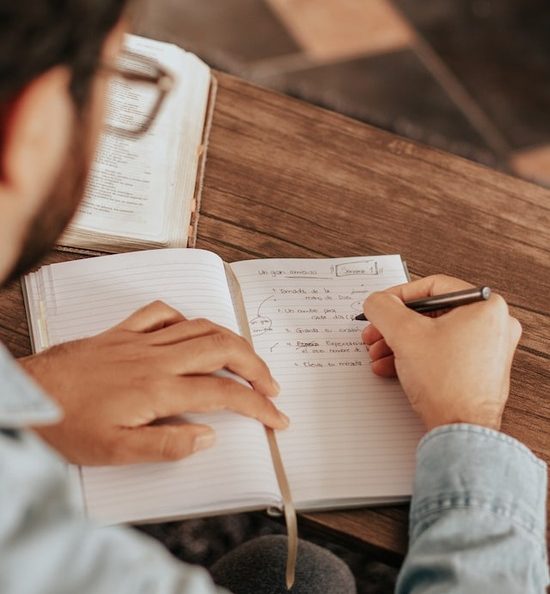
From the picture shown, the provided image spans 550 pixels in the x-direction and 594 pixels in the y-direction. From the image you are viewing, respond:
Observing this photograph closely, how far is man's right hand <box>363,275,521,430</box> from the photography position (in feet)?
2.62

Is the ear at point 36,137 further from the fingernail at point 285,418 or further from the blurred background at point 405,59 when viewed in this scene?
the blurred background at point 405,59

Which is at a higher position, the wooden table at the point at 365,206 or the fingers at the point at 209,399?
the wooden table at the point at 365,206

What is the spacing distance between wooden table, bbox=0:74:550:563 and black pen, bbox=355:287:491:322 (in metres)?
0.11

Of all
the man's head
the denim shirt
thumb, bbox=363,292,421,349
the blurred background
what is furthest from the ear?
the blurred background

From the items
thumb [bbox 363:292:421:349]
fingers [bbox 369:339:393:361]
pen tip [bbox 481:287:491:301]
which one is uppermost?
pen tip [bbox 481:287:491:301]

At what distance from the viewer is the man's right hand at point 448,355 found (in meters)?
0.80

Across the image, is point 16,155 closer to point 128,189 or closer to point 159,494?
point 159,494

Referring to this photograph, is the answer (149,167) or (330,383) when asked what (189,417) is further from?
(149,167)

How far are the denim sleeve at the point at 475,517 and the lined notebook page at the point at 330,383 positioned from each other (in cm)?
5

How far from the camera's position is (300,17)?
2.62 m

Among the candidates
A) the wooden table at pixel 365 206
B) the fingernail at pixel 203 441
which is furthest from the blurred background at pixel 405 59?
the fingernail at pixel 203 441

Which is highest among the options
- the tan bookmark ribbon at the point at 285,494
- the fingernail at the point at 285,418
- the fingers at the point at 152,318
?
the fingers at the point at 152,318

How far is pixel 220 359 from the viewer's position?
2.60ft

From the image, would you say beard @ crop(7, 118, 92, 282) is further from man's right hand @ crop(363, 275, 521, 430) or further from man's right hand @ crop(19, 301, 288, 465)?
man's right hand @ crop(363, 275, 521, 430)
